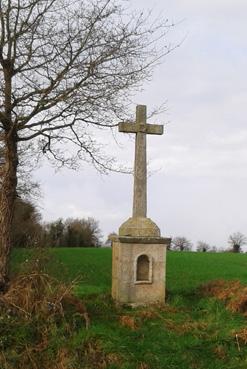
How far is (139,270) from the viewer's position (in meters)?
11.2

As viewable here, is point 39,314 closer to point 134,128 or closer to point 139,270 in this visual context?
point 139,270

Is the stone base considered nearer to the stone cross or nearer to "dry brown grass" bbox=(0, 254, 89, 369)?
the stone cross

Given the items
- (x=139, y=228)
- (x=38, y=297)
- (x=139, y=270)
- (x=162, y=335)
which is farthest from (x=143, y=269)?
(x=38, y=297)

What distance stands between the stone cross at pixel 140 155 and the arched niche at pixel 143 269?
881 millimetres

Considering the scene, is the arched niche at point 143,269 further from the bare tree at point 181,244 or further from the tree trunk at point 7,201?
the bare tree at point 181,244

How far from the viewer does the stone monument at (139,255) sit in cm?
1085

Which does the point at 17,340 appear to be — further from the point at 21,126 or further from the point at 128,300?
the point at 21,126

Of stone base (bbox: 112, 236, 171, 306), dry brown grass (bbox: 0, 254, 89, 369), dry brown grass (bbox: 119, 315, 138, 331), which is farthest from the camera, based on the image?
stone base (bbox: 112, 236, 171, 306)

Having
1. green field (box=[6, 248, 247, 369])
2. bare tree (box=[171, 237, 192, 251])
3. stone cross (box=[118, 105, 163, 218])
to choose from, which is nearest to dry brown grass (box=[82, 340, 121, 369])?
green field (box=[6, 248, 247, 369])

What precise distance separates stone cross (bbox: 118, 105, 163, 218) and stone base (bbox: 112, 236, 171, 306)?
2.26 ft

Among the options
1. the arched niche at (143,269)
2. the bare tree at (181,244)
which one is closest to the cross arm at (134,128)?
the arched niche at (143,269)

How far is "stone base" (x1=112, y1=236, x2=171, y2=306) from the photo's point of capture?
10836 millimetres

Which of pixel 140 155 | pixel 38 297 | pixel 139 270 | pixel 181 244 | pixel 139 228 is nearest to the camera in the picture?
pixel 38 297

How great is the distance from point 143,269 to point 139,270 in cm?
9
